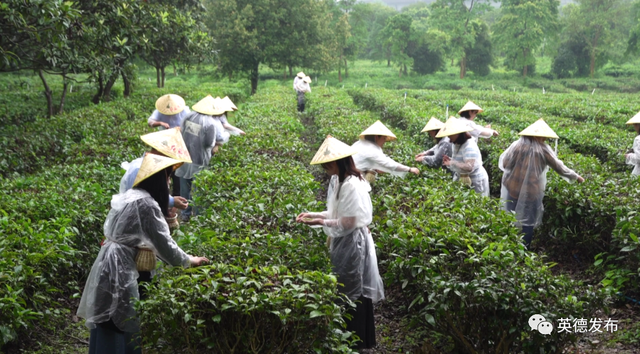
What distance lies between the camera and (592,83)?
3959cm


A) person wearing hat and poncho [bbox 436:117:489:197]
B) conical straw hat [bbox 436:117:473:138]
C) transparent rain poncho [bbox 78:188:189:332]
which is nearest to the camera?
transparent rain poncho [bbox 78:188:189:332]

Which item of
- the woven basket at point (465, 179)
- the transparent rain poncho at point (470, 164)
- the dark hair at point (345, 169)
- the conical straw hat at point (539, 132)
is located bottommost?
the woven basket at point (465, 179)

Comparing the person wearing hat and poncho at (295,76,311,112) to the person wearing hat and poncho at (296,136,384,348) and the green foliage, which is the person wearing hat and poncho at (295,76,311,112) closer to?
the person wearing hat and poncho at (296,136,384,348)

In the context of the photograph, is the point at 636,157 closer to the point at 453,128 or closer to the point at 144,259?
the point at 453,128

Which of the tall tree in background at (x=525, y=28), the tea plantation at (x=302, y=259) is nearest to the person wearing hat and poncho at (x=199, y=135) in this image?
the tea plantation at (x=302, y=259)

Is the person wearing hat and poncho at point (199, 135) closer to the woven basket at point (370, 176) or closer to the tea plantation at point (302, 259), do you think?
the tea plantation at point (302, 259)

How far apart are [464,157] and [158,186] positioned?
13.6 ft

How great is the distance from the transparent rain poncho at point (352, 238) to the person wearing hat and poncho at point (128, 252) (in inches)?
44.2

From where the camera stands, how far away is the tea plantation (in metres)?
3.03

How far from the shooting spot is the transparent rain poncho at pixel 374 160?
235 inches

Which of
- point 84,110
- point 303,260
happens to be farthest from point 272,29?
point 303,260

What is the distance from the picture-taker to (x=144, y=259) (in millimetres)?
3645

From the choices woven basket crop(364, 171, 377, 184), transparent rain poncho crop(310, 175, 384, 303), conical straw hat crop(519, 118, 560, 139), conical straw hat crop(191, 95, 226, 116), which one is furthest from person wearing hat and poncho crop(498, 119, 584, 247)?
conical straw hat crop(191, 95, 226, 116)

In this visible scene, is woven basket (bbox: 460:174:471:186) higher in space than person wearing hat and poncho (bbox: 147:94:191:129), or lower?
lower
